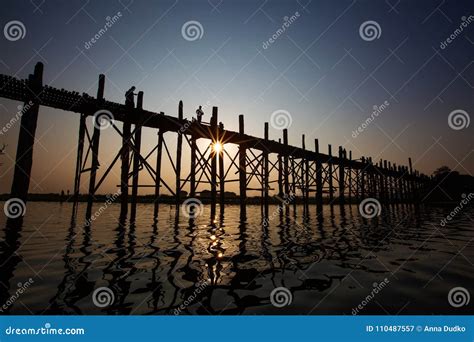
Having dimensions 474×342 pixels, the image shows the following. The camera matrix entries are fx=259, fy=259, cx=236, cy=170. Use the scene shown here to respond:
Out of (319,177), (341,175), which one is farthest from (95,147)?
(341,175)

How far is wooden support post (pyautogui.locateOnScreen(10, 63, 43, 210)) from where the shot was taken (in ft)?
25.0

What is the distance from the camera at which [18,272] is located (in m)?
3.78

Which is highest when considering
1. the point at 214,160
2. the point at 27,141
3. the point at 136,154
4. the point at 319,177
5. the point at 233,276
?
the point at 319,177

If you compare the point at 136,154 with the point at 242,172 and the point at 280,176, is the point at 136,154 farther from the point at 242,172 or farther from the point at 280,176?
the point at 280,176

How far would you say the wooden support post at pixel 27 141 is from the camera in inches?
300

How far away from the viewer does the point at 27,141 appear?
779 centimetres

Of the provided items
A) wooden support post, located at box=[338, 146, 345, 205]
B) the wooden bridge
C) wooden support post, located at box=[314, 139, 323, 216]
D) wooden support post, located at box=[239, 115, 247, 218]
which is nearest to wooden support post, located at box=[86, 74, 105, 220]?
the wooden bridge

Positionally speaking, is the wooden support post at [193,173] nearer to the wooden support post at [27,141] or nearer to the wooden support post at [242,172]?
the wooden support post at [242,172]

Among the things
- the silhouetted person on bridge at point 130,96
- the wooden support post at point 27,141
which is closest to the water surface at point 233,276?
the wooden support post at point 27,141

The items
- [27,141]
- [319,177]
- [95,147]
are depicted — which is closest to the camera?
[27,141]

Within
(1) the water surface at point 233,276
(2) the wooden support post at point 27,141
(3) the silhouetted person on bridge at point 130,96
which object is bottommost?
(1) the water surface at point 233,276

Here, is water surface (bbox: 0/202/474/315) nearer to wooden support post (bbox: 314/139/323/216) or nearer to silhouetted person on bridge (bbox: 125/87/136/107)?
silhouetted person on bridge (bbox: 125/87/136/107)

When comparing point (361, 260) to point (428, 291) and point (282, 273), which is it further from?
point (282, 273)

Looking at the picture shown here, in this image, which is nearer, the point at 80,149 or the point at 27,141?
the point at 27,141
